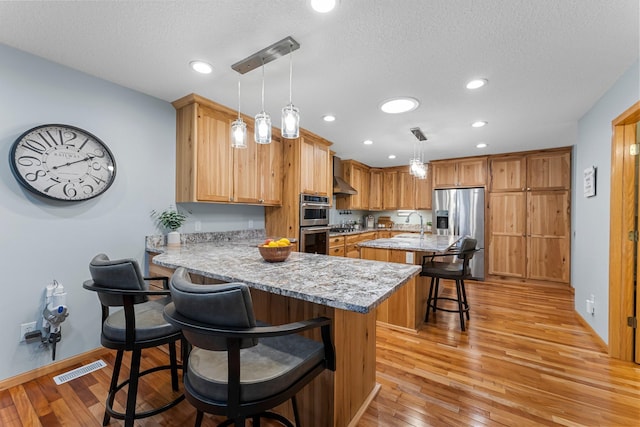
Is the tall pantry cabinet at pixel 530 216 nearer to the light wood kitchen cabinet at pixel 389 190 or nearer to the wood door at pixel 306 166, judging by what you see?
the light wood kitchen cabinet at pixel 389 190

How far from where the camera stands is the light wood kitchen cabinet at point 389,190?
626 centimetres

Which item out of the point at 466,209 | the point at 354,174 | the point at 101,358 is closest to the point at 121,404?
the point at 101,358

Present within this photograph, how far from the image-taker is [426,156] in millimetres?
5148

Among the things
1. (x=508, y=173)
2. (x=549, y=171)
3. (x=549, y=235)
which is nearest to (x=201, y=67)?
(x=508, y=173)

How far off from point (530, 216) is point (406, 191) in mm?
2275

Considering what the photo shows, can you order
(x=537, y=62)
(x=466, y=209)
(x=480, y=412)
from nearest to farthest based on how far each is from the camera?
→ (x=480, y=412) < (x=537, y=62) < (x=466, y=209)

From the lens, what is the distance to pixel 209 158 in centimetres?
279

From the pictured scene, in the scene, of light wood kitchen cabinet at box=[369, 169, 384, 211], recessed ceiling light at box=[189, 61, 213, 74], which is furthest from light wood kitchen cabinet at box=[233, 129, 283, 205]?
light wood kitchen cabinet at box=[369, 169, 384, 211]

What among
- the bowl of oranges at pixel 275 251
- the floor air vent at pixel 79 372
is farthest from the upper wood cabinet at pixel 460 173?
the floor air vent at pixel 79 372

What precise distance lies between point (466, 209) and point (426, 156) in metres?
1.24

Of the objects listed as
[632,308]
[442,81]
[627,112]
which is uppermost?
[442,81]

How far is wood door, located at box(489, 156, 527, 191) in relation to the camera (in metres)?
4.75

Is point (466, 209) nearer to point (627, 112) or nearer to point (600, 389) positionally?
point (627, 112)

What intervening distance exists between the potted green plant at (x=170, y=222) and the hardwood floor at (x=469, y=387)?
0.99 metres
